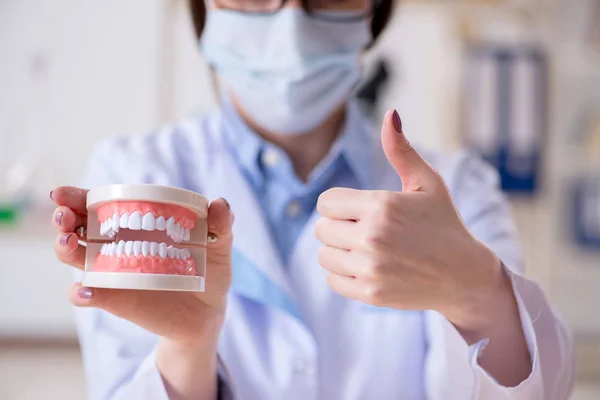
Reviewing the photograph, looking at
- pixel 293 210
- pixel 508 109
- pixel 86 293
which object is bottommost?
Result: pixel 508 109

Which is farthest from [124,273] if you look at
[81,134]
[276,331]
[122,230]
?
[81,134]

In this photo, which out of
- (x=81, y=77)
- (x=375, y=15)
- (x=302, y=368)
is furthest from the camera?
(x=81, y=77)

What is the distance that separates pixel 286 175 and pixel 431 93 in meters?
1.27

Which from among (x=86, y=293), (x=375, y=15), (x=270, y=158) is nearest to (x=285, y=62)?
(x=270, y=158)

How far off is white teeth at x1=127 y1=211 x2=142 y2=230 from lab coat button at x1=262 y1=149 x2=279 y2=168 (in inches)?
16.6

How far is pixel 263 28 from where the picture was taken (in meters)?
0.97

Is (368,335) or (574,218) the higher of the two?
(368,335)

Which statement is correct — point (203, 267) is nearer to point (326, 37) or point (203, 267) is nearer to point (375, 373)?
point (375, 373)

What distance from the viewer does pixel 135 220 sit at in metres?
0.56

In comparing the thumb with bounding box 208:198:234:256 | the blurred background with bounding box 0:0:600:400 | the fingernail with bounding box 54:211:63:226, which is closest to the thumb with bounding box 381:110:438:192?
the thumb with bounding box 208:198:234:256

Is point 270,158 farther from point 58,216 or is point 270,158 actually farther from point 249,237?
point 58,216

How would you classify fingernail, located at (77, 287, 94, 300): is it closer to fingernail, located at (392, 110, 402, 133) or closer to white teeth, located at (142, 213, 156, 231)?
white teeth, located at (142, 213, 156, 231)

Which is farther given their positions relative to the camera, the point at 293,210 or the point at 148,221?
the point at 293,210

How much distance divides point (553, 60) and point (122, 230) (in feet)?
6.24
